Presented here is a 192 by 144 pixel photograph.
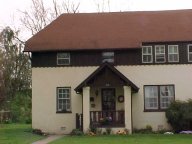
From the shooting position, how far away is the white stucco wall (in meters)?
33.0

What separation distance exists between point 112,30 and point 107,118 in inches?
266

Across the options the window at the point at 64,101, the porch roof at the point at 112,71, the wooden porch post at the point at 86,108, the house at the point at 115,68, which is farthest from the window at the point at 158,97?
the window at the point at 64,101

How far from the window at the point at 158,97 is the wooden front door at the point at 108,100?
6.89 ft

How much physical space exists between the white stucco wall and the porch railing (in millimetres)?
1484

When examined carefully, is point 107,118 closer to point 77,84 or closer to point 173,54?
point 77,84

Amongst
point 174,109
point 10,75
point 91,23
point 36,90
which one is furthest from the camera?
point 10,75

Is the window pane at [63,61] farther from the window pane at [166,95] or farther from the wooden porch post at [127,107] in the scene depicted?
the window pane at [166,95]

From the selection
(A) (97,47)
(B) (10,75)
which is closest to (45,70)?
(A) (97,47)

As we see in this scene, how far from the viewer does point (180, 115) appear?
3127 cm

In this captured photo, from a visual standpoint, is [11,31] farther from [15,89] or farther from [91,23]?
[91,23]

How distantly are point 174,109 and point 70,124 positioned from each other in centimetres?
670

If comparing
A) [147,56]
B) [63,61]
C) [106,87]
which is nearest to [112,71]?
[106,87]

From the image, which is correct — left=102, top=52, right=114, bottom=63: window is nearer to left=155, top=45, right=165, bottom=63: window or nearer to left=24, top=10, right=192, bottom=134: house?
left=24, top=10, right=192, bottom=134: house

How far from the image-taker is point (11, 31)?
57.3 meters
